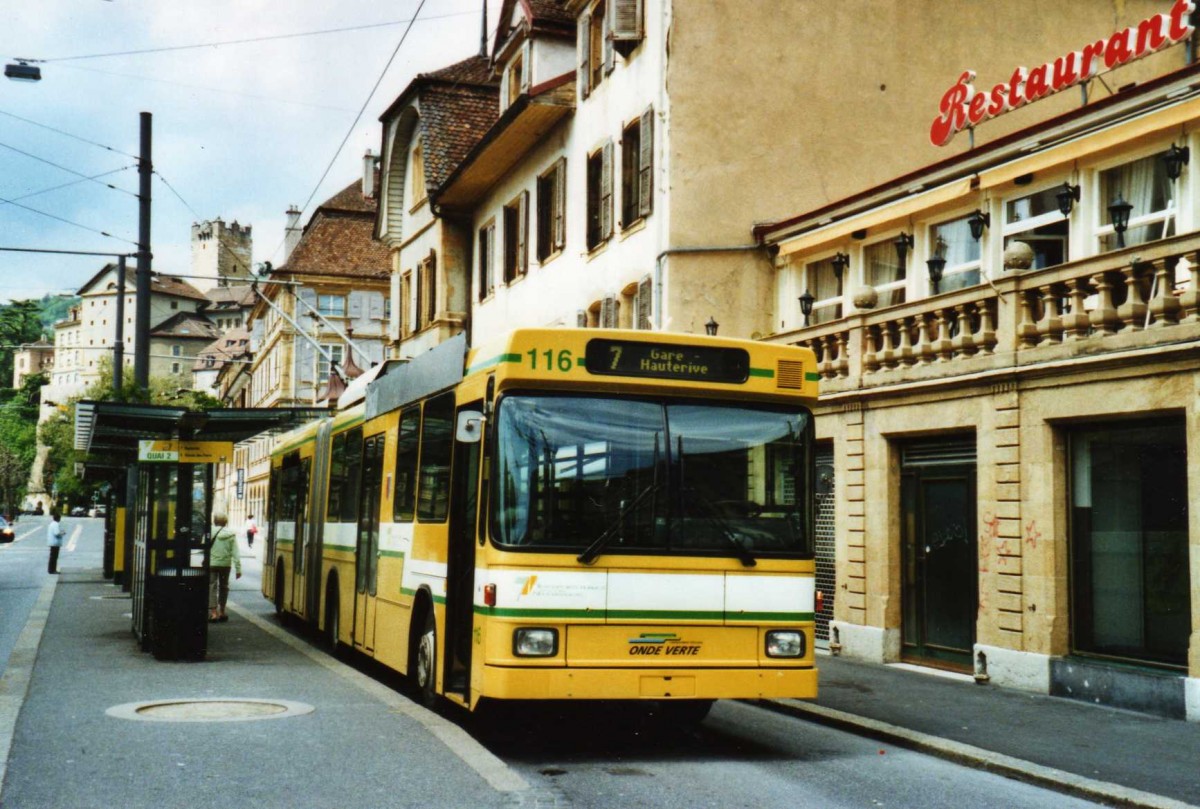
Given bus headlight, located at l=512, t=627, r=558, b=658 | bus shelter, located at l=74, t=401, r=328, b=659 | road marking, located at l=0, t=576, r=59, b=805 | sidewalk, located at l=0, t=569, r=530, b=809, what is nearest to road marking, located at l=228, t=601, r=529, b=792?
sidewalk, located at l=0, t=569, r=530, b=809

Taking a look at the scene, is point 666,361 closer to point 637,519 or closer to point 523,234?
point 637,519

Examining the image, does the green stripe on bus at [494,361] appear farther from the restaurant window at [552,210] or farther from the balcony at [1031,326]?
the restaurant window at [552,210]

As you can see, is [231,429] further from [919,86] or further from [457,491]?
[919,86]

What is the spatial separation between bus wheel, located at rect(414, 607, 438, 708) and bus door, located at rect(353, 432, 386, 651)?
232 centimetres

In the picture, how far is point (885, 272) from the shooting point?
2020cm

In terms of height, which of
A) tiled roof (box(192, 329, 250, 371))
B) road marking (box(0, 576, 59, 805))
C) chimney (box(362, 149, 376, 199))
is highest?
tiled roof (box(192, 329, 250, 371))

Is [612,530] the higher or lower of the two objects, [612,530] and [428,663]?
the higher

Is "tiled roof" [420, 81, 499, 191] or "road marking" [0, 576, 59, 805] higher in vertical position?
"tiled roof" [420, 81, 499, 191]

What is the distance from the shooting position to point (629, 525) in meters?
10.3

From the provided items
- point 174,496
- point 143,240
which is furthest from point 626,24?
point 174,496

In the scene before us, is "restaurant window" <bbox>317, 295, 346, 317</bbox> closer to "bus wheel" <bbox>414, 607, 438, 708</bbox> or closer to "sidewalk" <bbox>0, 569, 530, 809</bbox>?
"sidewalk" <bbox>0, 569, 530, 809</bbox>

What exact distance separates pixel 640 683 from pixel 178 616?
793cm

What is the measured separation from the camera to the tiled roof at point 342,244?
74.2 meters

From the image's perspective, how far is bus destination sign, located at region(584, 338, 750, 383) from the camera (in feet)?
34.5
